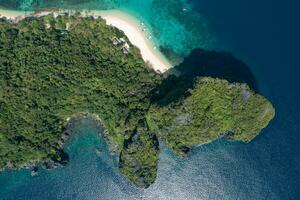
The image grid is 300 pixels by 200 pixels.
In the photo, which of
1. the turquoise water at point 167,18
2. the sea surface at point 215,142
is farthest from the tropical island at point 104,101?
the turquoise water at point 167,18

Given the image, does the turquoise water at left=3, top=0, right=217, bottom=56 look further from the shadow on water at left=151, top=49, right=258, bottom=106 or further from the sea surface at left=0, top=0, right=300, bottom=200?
the shadow on water at left=151, top=49, right=258, bottom=106

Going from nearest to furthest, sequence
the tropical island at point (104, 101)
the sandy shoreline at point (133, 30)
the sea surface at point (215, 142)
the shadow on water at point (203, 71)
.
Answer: the tropical island at point (104, 101), the shadow on water at point (203, 71), the sea surface at point (215, 142), the sandy shoreline at point (133, 30)

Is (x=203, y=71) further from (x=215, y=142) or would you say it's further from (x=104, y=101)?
(x=104, y=101)

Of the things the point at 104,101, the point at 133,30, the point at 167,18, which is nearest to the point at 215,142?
the point at 104,101

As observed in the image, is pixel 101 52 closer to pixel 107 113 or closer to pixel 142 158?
pixel 107 113

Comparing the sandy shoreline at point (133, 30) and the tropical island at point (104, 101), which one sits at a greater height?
the sandy shoreline at point (133, 30)

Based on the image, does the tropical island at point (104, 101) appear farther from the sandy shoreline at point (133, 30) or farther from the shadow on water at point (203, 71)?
the sandy shoreline at point (133, 30)

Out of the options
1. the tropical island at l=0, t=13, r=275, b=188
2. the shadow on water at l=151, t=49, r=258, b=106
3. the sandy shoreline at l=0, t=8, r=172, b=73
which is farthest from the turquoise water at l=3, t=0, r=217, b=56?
→ the tropical island at l=0, t=13, r=275, b=188
